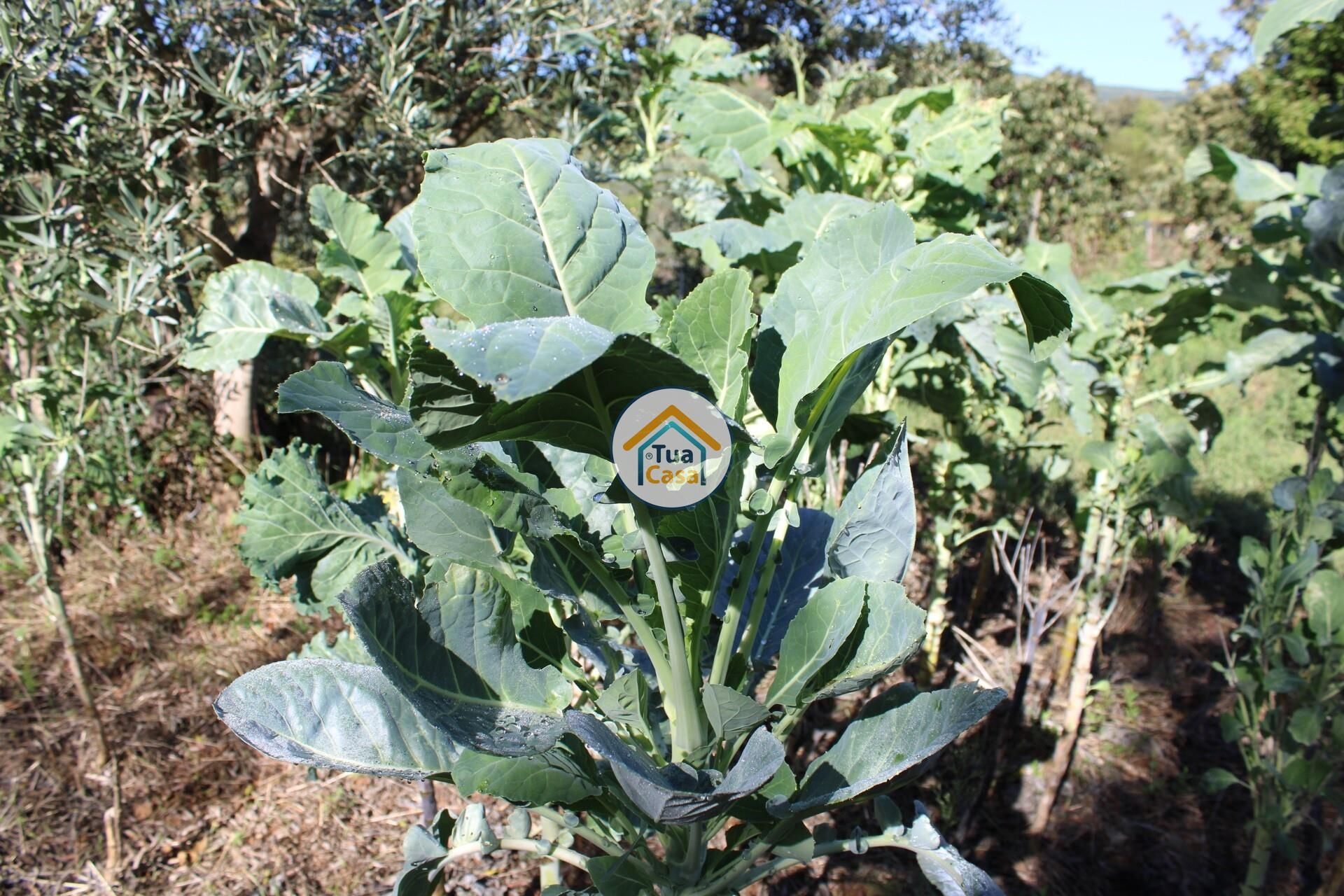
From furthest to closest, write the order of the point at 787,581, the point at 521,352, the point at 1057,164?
the point at 1057,164 → the point at 787,581 → the point at 521,352

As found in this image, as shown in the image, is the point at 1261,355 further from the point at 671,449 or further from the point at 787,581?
the point at 671,449

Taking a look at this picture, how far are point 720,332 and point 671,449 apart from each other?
0.21 meters

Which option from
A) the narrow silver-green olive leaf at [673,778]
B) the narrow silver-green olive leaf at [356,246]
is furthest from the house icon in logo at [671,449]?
the narrow silver-green olive leaf at [356,246]

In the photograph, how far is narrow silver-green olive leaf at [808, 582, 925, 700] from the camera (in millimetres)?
1023

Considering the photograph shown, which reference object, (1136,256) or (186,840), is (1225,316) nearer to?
(186,840)

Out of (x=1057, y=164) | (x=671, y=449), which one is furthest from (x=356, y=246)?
(x=1057, y=164)

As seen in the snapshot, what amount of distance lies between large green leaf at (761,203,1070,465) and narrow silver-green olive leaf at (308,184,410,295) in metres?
1.10

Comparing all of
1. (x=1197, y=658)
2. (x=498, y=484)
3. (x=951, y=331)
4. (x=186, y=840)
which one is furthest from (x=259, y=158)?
(x=1197, y=658)

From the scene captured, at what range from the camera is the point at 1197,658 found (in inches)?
136

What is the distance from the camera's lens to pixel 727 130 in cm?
296

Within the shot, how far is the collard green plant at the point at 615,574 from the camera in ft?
2.98

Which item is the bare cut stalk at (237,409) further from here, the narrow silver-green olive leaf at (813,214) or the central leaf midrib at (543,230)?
the central leaf midrib at (543,230)

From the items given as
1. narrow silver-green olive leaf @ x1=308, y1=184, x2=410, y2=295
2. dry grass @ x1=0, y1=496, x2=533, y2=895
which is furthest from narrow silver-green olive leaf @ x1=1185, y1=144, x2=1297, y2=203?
dry grass @ x1=0, y1=496, x2=533, y2=895

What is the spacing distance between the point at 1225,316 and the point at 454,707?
3.44m
